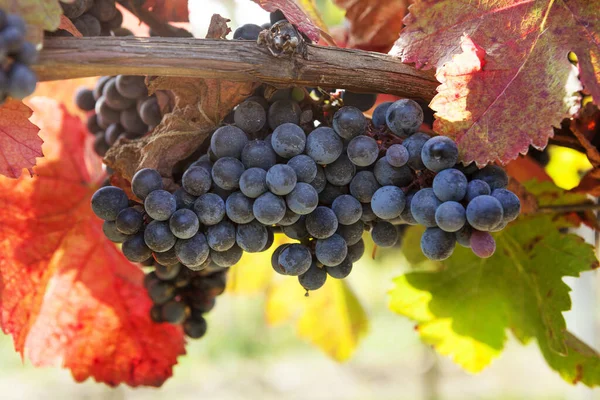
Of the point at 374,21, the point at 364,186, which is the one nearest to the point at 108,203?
the point at 364,186

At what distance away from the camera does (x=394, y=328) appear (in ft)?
21.1

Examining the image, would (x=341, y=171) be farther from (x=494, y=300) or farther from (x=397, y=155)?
(x=494, y=300)

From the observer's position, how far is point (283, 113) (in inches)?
21.9

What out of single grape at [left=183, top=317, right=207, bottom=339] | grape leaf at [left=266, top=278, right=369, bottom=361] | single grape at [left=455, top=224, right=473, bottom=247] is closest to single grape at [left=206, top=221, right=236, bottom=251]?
single grape at [left=455, top=224, right=473, bottom=247]

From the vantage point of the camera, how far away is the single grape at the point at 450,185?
492mm

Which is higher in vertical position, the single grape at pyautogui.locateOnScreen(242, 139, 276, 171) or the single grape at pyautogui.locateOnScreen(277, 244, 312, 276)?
the single grape at pyautogui.locateOnScreen(242, 139, 276, 171)

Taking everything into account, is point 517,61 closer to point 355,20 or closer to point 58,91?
point 355,20

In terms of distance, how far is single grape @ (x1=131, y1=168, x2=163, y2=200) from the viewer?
540 millimetres

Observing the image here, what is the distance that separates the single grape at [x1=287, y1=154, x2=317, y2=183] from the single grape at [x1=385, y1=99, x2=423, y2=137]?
9cm

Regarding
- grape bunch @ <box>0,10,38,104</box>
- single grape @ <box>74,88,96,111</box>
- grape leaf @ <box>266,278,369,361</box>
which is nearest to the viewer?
grape bunch @ <box>0,10,38,104</box>

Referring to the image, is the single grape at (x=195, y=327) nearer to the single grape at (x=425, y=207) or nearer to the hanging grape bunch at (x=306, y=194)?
the hanging grape bunch at (x=306, y=194)

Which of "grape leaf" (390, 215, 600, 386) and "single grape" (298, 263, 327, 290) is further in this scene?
"grape leaf" (390, 215, 600, 386)

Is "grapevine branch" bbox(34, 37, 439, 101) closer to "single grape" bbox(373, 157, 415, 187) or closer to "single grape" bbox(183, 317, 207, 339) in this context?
"single grape" bbox(373, 157, 415, 187)

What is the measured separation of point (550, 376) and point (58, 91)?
5.57 meters
